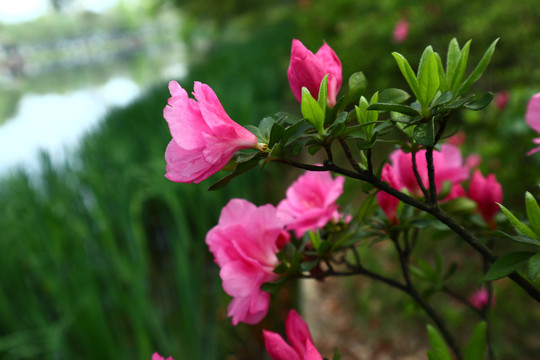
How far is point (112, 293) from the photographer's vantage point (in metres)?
1.08

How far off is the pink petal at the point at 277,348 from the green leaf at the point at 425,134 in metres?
0.15

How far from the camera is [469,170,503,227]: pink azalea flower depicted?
1.26 ft

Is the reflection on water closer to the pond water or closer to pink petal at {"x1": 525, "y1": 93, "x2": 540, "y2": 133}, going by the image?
the pond water

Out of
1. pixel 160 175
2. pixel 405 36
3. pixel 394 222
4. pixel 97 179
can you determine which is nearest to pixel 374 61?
pixel 405 36

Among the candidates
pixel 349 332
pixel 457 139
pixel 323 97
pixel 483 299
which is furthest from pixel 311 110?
pixel 349 332

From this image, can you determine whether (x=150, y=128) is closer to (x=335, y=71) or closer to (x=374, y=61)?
(x=374, y=61)

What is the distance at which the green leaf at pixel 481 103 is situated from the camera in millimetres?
236

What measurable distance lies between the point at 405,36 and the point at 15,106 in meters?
11.3

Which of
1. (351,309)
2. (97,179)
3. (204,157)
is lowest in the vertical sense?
(351,309)

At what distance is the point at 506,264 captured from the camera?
27 centimetres

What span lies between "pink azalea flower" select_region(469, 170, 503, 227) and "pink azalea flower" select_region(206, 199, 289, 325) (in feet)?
0.65

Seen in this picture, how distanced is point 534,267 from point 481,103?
0.33 feet

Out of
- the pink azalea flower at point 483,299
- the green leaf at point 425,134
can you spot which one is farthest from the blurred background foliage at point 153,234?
Answer: the green leaf at point 425,134

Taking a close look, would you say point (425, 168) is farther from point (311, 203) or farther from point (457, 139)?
point (457, 139)
